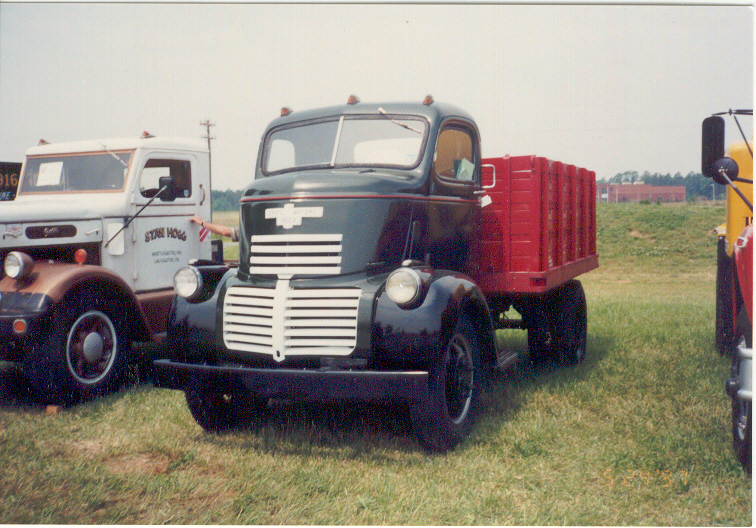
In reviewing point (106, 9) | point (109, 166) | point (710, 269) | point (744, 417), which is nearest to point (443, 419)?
point (744, 417)

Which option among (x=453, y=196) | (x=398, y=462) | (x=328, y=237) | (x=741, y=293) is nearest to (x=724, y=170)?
(x=741, y=293)

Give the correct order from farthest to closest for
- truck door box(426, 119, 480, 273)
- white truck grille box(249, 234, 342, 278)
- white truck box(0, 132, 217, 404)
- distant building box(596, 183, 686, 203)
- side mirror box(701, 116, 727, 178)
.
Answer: distant building box(596, 183, 686, 203) → white truck box(0, 132, 217, 404) → truck door box(426, 119, 480, 273) → white truck grille box(249, 234, 342, 278) → side mirror box(701, 116, 727, 178)

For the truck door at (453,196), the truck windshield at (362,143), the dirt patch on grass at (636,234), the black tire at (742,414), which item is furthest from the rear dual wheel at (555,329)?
the dirt patch on grass at (636,234)

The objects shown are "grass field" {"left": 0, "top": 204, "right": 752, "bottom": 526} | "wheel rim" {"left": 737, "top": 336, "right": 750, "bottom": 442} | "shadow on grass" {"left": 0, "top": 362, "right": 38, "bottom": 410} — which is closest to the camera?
"grass field" {"left": 0, "top": 204, "right": 752, "bottom": 526}

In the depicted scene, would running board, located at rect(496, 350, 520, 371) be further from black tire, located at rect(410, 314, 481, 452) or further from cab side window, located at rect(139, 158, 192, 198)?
cab side window, located at rect(139, 158, 192, 198)

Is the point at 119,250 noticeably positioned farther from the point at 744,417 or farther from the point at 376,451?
the point at 744,417

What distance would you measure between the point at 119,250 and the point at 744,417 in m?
4.90

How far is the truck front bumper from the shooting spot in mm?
3600

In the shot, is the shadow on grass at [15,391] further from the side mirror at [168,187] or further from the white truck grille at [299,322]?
the white truck grille at [299,322]

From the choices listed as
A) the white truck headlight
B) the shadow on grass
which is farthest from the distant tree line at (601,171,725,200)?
the shadow on grass

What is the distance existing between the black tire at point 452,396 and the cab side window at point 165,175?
3278mm

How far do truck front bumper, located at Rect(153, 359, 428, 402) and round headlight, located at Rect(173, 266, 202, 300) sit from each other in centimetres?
49

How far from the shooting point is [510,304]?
6035 mm

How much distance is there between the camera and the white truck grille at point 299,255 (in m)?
4.05
